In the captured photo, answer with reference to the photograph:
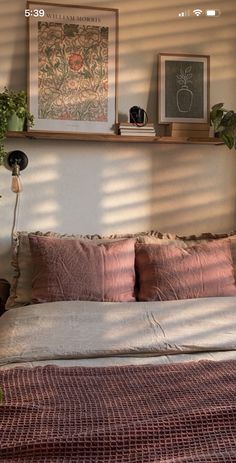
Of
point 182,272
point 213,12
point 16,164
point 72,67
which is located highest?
point 213,12

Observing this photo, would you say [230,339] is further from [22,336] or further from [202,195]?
[202,195]

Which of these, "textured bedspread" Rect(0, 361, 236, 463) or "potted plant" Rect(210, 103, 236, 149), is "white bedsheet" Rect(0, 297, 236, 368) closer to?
"textured bedspread" Rect(0, 361, 236, 463)

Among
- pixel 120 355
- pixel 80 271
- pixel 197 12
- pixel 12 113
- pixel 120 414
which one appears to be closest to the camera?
pixel 120 414

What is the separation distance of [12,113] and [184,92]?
1.00 m

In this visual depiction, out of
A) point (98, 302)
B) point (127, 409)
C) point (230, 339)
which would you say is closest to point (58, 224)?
point (98, 302)

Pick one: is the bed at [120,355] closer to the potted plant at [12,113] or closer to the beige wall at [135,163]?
the beige wall at [135,163]

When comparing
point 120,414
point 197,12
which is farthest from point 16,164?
point 120,414

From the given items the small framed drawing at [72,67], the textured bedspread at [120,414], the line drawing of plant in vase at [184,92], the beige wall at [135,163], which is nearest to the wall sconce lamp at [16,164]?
the beige wall at [135,163]

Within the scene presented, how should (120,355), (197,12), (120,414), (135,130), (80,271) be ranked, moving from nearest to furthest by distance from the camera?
(120,414), (120,355), (80,271), (135,130), (197,12)

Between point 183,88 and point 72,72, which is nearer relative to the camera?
point 72,72

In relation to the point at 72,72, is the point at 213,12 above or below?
above

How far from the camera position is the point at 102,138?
10.0ft

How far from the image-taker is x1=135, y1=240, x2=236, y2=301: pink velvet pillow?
274 centimetres

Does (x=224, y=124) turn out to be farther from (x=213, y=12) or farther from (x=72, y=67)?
(x=72, y=67)
